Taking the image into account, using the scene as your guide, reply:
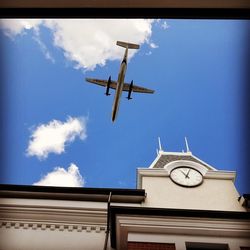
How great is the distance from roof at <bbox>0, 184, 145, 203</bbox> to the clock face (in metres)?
1.89

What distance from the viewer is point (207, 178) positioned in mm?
12266

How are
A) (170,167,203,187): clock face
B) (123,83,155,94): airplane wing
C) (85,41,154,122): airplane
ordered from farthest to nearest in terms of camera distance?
(123,83,155,94): airplane wing
(85,41,154,122): airplane
(170,167,203,187): clock face

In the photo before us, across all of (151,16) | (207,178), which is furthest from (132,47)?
(151,16)

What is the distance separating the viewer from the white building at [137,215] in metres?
8.38

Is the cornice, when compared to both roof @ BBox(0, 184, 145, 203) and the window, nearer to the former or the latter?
roof @ BBox(0, 184, 145, 203)

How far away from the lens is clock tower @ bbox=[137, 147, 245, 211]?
11.0m

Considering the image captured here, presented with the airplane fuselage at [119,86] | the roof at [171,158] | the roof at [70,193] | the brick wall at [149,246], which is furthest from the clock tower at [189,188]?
the airplane fuselage at [119,86]

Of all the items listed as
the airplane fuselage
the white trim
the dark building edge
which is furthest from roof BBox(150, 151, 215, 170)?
the airplane fuselage

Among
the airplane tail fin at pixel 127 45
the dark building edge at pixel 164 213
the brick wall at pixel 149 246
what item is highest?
the airplane tail fin at pixel 127 45

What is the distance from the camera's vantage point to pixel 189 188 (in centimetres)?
1168

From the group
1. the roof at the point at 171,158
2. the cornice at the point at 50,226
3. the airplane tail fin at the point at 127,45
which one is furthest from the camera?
the airplane tail fin at the point at 127,45

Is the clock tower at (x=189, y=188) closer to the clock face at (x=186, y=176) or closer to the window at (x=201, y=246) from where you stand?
the clock face at (x=186, y=176)
